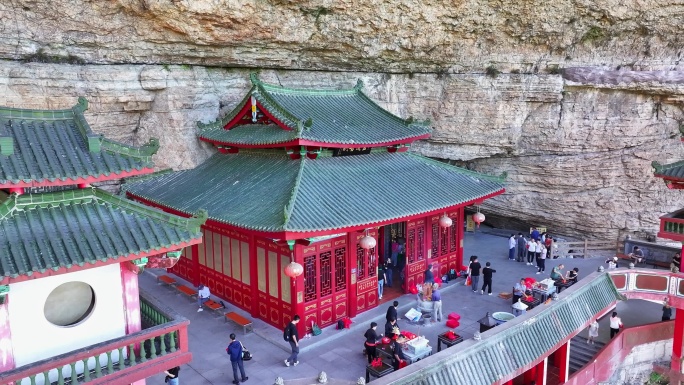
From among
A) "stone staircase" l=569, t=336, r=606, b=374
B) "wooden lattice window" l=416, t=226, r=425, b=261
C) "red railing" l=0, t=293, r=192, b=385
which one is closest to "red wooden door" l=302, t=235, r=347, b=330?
"wooden lattice window" l=416, t=226, r=425, b=261

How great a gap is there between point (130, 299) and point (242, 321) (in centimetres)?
631

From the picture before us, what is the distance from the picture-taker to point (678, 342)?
1683 centimetres

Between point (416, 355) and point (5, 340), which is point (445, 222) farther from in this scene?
point (5, 340)

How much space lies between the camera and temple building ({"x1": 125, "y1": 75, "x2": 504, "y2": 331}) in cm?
1441

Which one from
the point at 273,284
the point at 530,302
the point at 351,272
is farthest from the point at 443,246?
the point at 273,284

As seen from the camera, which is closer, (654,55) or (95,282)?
(95,282)

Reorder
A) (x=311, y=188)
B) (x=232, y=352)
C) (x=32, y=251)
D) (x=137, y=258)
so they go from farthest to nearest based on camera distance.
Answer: (x=311, y=188) < (x=232, y=352) < (x=137, y=258) < (x=32, y=251)

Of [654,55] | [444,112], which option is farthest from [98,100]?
[654,55]

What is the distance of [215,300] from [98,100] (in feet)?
28.7

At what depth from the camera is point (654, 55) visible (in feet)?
78.2

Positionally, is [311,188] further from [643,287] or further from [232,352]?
[643,287]

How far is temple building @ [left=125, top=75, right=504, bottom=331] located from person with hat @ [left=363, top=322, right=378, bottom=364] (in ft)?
8.50

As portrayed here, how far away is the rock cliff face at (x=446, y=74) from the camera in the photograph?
17531mm

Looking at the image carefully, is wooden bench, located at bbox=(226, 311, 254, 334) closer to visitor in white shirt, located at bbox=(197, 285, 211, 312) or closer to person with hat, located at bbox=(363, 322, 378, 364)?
visitor in white shirt, located at bbox=(197, 285, 211, 312)
